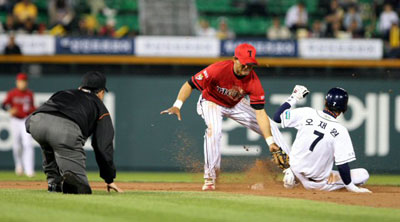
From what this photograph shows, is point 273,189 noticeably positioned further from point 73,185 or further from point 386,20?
point 386,20

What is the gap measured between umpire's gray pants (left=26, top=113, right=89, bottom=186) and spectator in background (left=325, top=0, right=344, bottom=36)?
36.1ft

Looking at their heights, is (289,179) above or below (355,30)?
below

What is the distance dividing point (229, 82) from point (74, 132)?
2503 mm

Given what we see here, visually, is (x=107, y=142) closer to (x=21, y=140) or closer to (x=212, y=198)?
(x=212, y=198)

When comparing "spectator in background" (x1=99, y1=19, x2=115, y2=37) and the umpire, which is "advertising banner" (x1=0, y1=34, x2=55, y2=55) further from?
the umpire

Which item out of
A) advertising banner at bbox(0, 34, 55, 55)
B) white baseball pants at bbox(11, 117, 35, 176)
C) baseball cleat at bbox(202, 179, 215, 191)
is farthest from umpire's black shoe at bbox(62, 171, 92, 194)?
advertising banner at bbox(0, 34, 55, 55)

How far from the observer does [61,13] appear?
19078 mm

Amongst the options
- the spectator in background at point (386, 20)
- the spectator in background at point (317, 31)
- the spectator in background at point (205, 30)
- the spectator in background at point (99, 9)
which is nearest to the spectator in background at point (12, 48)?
the spectator in background at point (99, 9)

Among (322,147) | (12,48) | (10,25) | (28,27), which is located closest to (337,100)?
(322,147)

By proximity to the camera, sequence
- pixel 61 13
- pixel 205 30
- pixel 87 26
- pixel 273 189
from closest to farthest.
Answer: pixel 273 189 < pixel 87 26 < pixel 61 13 < pixel 205 30

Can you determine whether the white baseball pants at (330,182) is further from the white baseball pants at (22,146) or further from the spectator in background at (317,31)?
the spectator in background at (317,31)

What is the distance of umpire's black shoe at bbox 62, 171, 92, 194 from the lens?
28.8ft

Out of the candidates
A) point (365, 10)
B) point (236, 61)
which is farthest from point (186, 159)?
point (365, 10)

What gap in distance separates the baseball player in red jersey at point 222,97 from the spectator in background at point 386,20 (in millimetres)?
8994
